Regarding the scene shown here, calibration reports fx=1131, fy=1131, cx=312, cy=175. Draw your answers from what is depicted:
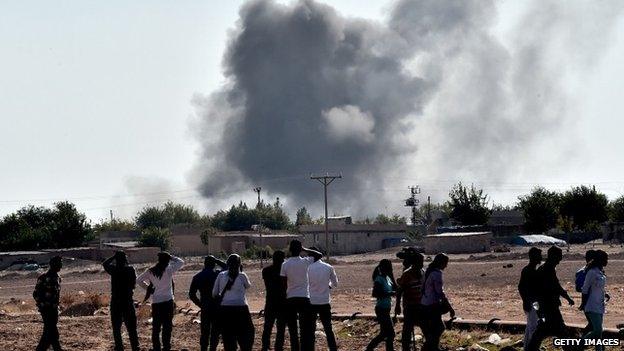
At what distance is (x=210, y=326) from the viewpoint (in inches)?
658

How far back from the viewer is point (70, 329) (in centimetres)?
2373

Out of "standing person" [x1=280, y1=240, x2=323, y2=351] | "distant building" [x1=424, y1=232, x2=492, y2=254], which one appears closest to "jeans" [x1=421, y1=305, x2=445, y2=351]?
"standing person" [x1=280, y1=240, x2=323, y2=351]

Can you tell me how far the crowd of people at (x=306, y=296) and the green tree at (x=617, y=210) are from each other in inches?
Answer: 3734

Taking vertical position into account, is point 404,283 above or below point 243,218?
below

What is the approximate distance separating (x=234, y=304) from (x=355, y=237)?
88298 mm

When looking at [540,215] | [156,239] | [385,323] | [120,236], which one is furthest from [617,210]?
[385,323]

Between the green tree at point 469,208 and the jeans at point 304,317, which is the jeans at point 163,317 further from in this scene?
the green tree at point 469,208

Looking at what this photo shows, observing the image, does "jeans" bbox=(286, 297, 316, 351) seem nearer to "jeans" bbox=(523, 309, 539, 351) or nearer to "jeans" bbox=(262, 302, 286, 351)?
"jeans" bbox=(262, 302, 286, 351)

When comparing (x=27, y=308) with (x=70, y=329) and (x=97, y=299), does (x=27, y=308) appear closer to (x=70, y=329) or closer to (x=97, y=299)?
(x=97, y=299)

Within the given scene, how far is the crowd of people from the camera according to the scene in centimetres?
1428

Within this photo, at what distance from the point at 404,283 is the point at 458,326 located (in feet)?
15.3

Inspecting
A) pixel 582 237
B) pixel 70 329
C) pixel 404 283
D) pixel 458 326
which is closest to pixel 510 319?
pixel 458 326

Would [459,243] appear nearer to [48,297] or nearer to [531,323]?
[48,297]

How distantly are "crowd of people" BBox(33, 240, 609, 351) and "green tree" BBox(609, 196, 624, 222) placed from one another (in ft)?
311
